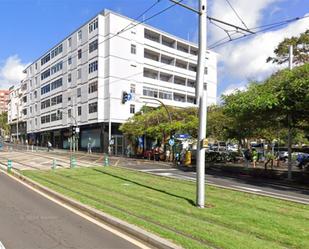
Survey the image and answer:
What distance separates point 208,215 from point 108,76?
5326 cm

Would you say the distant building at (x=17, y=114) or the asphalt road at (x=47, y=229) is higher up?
the distant building at (x=17, y=114)

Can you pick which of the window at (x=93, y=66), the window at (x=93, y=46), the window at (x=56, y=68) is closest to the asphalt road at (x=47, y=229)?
the window at (x=93, y=66)

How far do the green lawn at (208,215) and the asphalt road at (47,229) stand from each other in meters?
0.89

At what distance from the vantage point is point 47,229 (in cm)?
895

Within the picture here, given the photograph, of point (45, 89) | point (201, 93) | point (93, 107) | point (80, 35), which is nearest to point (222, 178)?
point (201, 93)

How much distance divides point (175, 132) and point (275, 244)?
3670cm

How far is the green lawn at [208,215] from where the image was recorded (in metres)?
7.97

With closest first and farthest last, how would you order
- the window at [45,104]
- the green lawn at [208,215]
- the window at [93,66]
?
the green lawn at [208,215] < the window at [93,66] < the window at [45,104]

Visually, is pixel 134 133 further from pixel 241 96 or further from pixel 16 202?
pixel 16 202

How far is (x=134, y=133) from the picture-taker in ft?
167

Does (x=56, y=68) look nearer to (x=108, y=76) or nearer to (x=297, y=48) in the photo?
(x=108, y=76)

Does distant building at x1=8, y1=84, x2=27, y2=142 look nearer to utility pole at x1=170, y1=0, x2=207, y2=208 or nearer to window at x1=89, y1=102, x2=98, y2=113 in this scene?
window at x1=89, y1=102, x2=98, y2=113

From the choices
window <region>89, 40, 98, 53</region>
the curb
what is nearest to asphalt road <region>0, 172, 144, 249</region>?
the curb

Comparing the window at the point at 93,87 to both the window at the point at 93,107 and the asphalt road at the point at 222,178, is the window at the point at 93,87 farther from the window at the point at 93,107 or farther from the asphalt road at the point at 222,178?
the asphalt road at the point at 222,178
